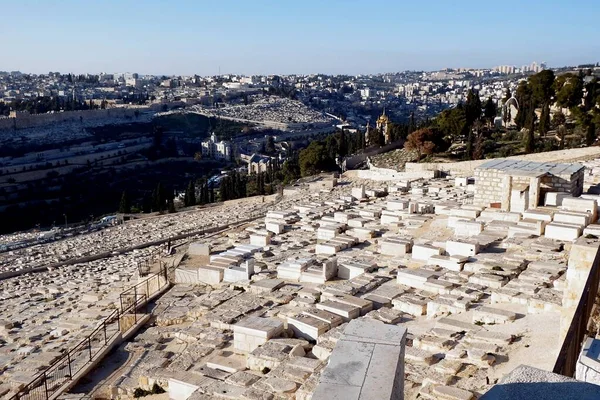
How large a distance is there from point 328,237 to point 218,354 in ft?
23.2

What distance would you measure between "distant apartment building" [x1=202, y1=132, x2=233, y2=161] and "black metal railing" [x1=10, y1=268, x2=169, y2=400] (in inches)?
2181

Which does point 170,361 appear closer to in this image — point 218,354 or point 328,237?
point 218,354

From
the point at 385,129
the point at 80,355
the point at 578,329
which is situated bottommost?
the point at 80,355

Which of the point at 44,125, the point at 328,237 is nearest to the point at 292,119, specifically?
the point at 44,125

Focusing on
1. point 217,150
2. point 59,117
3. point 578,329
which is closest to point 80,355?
point 578,329

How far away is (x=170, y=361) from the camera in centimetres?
753

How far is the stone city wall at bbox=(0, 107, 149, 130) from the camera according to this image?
6794 centimetres

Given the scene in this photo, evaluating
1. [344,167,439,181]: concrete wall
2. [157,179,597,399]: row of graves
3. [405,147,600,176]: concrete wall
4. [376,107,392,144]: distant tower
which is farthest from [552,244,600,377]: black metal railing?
[376,107,392,144]: distant tower

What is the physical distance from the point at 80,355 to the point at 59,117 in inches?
2912

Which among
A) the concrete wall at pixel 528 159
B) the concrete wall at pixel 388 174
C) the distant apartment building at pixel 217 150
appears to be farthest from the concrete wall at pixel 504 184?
the distant apartment building at pixel 217 150

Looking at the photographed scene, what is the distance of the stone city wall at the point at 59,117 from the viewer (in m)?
67.9

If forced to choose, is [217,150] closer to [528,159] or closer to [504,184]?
[528,159]

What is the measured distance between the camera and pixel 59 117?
247ft

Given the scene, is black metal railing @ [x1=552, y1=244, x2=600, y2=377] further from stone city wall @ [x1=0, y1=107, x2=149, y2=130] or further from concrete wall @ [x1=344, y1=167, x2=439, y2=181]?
stone city wall @ [x1=0, y1=107, x2=149, y2=130]
